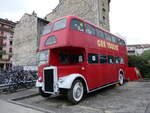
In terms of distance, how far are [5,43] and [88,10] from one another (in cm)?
3118

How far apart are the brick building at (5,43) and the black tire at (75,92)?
35.7 meters

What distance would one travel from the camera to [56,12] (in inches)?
862

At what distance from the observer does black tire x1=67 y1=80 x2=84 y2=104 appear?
193 inches

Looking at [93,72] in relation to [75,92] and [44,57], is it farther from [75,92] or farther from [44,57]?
[44,57]

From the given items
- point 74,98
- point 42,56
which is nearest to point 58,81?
point 74,98

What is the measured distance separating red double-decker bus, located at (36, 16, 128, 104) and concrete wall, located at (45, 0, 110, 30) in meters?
10.8

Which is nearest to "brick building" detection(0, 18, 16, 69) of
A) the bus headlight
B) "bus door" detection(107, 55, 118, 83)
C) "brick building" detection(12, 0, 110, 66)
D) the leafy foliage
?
"brick building" detection(12, 0, 110, 66)

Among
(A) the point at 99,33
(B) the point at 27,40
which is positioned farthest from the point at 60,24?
(B) the point at 27,40

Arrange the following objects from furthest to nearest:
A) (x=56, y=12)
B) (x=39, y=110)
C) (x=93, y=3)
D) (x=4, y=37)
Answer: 1. (x=4, y=37)
2. (x=56, y=12)
3. (x=93, y=3)
4. (x=39, y=110)

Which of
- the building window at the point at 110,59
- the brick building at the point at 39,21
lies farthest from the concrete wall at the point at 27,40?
the building window at the point at 110,59

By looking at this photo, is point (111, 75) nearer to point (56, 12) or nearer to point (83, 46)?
point (83, 46)

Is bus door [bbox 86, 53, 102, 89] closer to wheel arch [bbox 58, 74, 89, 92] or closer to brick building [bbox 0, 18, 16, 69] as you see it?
wheel arch [bbox 58, 74, 89, 92]

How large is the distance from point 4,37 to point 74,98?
3943cm

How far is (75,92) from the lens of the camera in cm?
518
